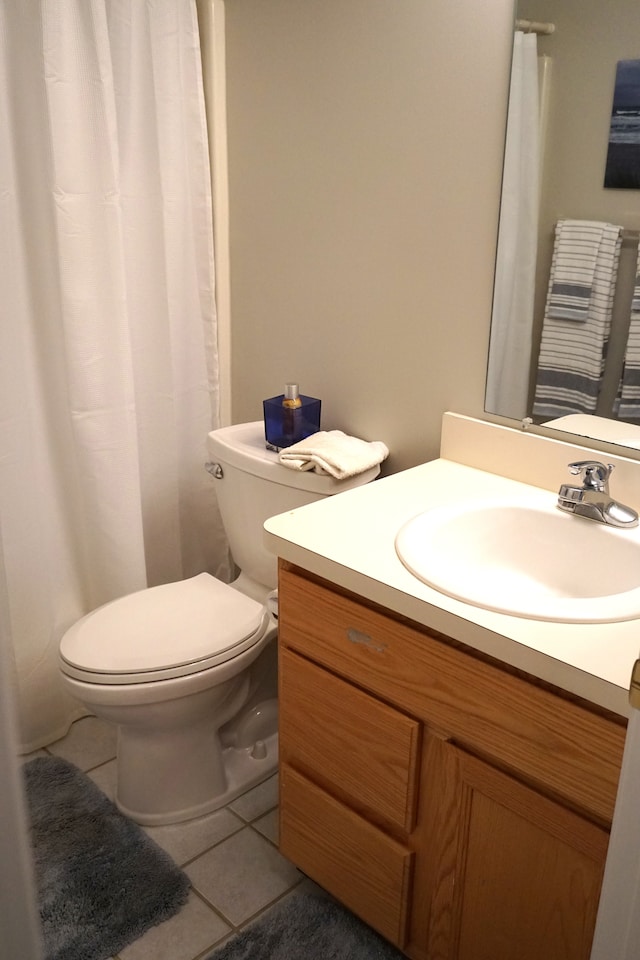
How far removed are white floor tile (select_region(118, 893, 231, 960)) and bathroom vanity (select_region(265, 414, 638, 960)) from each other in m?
0.21

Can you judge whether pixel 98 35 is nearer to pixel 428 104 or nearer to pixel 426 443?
pixel 428 104

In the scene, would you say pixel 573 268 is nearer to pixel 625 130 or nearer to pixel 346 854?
pixel 625 130

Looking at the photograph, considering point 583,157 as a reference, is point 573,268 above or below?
below

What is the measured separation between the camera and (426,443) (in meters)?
1.78

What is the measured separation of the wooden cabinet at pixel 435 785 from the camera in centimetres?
108

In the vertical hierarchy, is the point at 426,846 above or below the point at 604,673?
below

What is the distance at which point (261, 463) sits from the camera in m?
1.78

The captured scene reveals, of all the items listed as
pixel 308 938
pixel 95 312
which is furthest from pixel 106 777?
pixel 95 312

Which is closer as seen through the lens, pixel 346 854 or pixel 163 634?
pixel 346 854

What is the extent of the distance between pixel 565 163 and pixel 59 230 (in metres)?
1.04

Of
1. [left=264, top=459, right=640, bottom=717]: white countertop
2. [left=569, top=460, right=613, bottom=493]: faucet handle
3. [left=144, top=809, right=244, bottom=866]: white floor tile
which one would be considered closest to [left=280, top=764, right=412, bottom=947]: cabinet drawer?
[left=144, top=809, right=244, bottom=866]: white floor tile

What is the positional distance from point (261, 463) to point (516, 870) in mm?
941

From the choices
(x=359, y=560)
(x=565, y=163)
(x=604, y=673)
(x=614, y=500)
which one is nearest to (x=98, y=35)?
(x=565, y=163)

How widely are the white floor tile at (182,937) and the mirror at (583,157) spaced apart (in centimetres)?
116
